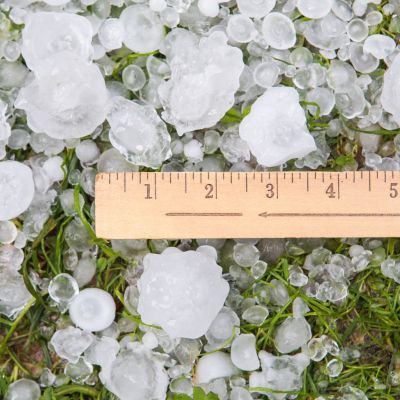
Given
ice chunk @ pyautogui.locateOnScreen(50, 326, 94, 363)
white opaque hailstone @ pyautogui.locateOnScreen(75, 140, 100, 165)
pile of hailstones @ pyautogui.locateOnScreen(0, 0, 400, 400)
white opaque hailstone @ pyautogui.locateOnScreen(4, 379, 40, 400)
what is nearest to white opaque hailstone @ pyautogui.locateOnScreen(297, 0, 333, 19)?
pile of hailstones @ pyautogui.locateOnScreen(0, 0, 400, 400)

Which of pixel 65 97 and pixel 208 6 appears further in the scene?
pixel 208 6

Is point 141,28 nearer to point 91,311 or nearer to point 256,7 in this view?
point 256,7

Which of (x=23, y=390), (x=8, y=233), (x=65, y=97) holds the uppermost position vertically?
(x=65, y=97)


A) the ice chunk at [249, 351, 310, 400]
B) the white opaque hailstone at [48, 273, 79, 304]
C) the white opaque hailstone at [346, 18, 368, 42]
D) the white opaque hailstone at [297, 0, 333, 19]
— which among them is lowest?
the ice chunk at [249, 351, 310, 400]

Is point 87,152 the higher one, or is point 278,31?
point 278,31

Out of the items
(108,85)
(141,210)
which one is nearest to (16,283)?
(141,210)

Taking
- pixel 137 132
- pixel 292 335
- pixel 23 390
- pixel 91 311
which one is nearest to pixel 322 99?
pixel 137 132

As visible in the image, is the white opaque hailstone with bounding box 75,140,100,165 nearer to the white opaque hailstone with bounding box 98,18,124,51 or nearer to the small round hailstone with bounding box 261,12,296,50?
the white opaque hailstone with bounding box 98,18,124,51
